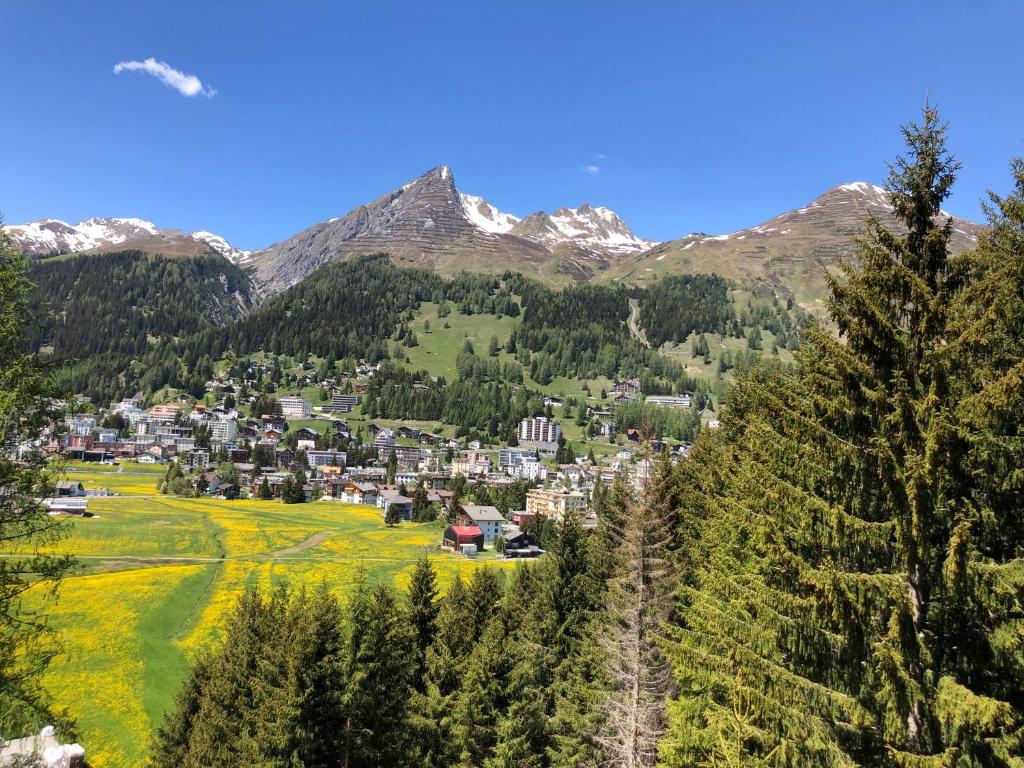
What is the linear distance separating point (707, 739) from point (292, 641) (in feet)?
45.8

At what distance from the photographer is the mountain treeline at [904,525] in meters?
7.05

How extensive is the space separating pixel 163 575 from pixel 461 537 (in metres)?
39.5

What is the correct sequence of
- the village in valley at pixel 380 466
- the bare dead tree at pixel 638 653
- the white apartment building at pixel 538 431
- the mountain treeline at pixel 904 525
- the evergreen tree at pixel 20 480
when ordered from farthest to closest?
the white apartment building at pixel 538 431
the village in valley at pixel 380 466
the bare dead tree at pixel 638 653
the evergreen tree at pixel 20 480
the mountain treeline at pixel 904 525

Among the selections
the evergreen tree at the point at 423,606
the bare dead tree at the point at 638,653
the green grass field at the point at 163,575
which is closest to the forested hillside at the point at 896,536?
the bare dead tree at the point at 638,653

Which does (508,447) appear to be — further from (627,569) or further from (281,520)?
(627,569)

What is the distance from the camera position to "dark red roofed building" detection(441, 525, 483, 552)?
83562mm

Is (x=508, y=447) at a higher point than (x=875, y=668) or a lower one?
lower

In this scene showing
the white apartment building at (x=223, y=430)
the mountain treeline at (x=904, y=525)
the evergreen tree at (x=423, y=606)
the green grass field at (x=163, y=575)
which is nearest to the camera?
the mountain treeline at (x=904, y=525)

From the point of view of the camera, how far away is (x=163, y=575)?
181 ft

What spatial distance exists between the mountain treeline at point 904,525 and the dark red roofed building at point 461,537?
3009 inches

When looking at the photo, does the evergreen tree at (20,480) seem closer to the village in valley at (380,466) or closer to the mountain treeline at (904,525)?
the mountain treeline at (904,525)

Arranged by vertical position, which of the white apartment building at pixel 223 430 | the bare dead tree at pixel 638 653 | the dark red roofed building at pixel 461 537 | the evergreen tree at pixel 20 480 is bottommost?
the dark red roofed building at pixel 461 537

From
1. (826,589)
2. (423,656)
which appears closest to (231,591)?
(423,656)

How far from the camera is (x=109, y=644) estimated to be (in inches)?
1558
